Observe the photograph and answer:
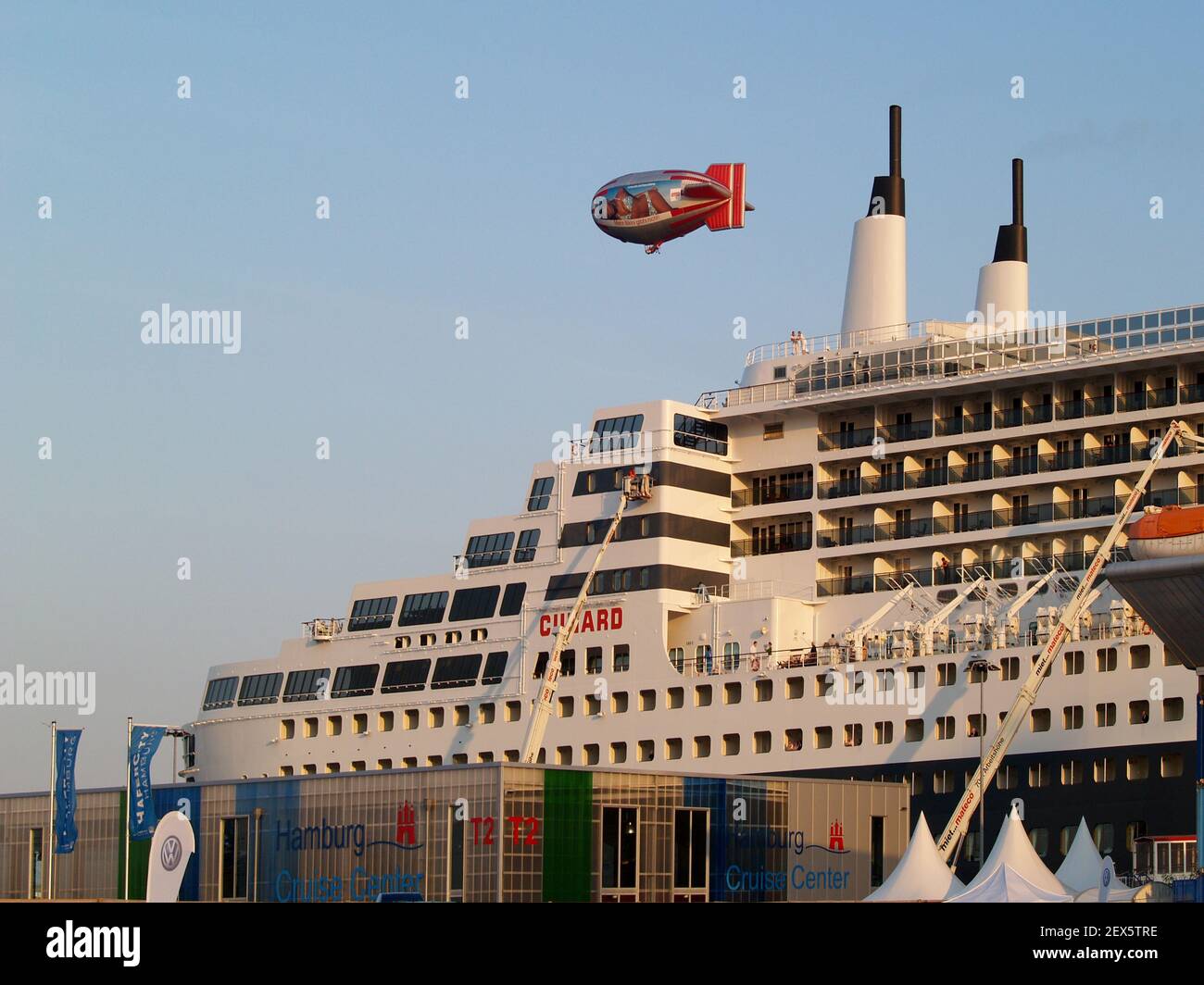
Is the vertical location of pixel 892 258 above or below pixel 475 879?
above

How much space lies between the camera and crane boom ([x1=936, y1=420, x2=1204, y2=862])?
59.2m

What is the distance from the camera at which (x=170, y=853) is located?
184 ft

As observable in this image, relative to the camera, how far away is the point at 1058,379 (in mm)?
68312

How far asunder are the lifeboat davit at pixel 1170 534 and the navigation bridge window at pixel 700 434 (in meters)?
25.8

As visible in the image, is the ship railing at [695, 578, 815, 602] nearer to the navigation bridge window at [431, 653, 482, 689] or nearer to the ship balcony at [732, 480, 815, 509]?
the ship balcony at [732, 480, 815, 509]

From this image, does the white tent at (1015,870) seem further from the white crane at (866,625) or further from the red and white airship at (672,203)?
the red and white airship at (672,203)

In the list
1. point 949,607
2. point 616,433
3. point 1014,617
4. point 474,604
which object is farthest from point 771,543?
point 1014,617

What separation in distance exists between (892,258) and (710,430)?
9.14m

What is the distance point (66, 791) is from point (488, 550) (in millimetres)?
20047

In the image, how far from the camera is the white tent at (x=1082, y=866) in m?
52.2

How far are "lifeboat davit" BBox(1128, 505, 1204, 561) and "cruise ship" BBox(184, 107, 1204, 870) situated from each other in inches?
374
